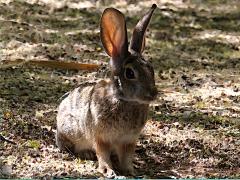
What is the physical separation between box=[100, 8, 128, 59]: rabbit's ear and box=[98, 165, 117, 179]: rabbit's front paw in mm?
904

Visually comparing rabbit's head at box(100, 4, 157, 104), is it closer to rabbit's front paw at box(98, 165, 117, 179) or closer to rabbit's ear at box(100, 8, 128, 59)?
rabbit's ear at box(100, 8, 128, 59)

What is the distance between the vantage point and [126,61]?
558cm

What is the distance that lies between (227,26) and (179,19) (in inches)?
32.8

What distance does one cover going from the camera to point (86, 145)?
19.6ft

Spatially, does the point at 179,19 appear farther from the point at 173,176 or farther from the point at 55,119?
the point at 173,176

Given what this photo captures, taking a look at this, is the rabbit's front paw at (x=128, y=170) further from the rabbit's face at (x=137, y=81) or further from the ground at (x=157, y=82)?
the rabbit's face at (x=137, y=81)

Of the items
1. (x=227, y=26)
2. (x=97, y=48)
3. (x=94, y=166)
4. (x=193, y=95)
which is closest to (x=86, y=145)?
(x=94, y=166)

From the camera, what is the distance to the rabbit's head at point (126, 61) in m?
5.40

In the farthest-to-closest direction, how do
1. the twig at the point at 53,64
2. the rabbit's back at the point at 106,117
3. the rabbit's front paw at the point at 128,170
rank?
the twig at the point at 53,64 → the rabbit's front paw at the point at 128,170 → the rabbit's back at the point at 106,117

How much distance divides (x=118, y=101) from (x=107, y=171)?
0.57m

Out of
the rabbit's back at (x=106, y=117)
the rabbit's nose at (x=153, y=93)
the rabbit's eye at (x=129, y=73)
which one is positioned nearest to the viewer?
the rabbit's nose at (x=153, y=93)

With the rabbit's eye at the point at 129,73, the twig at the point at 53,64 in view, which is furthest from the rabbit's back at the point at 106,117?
the twig at the point at 53,64

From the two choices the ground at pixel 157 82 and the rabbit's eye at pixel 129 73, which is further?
the ground at pixel 157 82

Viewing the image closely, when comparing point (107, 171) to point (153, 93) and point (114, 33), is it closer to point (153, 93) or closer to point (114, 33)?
point (153, 93)
